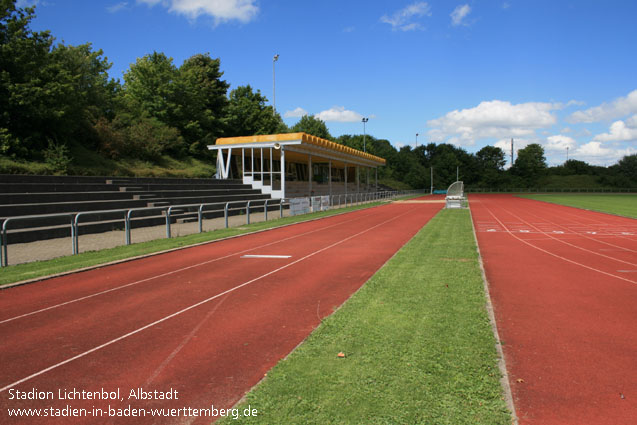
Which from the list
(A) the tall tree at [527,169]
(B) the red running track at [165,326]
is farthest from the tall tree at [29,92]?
(A) the tall tree at [527,169]

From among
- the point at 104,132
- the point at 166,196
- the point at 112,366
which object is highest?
the point at 104,132

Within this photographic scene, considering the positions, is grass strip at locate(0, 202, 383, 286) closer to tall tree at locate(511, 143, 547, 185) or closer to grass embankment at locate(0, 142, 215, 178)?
grass embankment at locate(0, 142, 215, 178)

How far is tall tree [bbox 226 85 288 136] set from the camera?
151 feet

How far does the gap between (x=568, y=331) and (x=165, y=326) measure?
205 inches

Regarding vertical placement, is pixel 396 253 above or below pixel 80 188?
below

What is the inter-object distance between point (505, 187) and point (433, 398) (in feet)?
332

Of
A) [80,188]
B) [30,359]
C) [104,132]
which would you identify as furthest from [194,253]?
[104,132]

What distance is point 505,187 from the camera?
311 feet

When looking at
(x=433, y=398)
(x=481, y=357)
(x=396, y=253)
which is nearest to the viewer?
(x=433, y=398)

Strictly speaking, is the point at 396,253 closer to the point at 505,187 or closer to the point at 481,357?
the point at 481,357

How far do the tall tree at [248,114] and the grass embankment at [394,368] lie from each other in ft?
136

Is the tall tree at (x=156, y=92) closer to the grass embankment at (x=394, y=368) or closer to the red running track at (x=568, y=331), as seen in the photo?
the red running track at (x=568, y=331)

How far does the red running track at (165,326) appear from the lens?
3.76 meters

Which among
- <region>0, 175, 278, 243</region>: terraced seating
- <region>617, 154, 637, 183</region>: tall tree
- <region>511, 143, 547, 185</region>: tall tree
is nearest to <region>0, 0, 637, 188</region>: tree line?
<region>0, 175, 278, 243</region>: terraced seating
